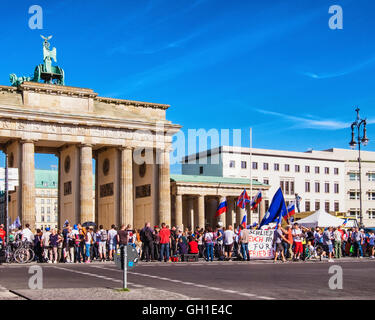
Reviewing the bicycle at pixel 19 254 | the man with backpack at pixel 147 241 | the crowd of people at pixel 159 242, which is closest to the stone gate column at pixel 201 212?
the crowd of people at pixel 159 242

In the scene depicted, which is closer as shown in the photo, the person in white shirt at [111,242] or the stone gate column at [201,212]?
the person in white shirt at [111,242]

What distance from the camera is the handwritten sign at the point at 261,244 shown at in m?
34.5

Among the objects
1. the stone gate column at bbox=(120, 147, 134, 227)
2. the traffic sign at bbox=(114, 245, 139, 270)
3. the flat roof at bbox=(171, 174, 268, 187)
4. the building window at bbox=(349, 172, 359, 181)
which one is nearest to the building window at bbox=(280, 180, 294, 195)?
the building window at bbox=(349, 172, 359, 181)

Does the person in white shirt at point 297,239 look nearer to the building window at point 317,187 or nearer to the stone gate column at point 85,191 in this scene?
the stone gate column at point 85,191

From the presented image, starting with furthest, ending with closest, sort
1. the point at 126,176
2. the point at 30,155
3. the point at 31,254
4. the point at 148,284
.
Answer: the point at 126,176 < the point at 30,155 < the point at 31,254 < the point at 148,284

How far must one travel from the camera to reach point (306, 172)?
114938mm

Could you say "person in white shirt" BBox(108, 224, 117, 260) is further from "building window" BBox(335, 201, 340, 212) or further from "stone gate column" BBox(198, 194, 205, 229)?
"building window" BBox(335, 201, 340, 212)

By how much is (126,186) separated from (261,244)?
25.5 m

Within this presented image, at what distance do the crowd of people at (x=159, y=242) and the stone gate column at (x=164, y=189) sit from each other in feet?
67.3

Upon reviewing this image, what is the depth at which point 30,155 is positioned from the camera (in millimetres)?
53844

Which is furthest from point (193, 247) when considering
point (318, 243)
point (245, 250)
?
point (318, 243)
